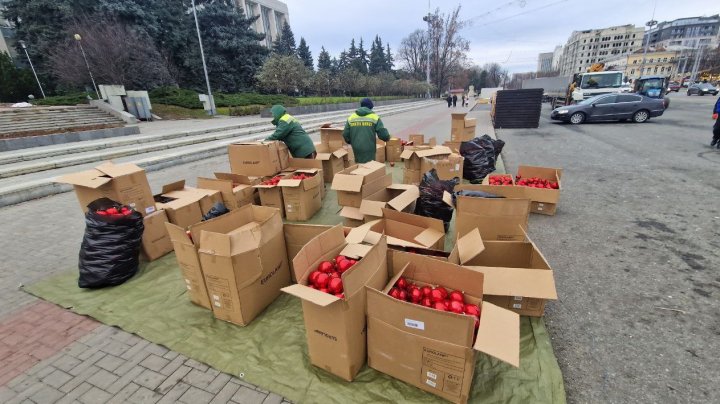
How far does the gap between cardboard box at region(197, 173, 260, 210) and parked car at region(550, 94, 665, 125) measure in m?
15.2

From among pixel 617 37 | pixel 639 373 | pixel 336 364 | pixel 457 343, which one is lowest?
pixel 639 373

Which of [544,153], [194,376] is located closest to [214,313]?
[194,376]

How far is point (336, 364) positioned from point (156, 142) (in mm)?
12590

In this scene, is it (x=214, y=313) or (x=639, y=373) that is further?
(x=214, y=313)

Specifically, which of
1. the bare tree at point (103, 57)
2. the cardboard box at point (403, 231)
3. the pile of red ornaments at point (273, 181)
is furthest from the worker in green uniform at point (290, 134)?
the bare tree at point (103, 57)

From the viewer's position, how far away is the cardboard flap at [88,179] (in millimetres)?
3240

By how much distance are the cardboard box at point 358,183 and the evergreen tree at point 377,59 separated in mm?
56860

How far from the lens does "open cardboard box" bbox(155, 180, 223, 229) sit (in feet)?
12.2

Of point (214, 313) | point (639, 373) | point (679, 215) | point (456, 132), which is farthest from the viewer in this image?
point (456, 132)

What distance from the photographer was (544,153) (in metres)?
8.41

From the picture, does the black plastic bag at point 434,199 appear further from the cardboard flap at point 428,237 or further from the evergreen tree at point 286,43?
the evergreen tree at point 286,43

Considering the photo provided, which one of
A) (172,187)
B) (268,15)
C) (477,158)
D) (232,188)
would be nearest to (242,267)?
(232,188)

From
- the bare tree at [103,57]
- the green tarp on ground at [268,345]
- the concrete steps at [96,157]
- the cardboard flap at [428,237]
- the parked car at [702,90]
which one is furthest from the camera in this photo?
the parked car at [702,90]

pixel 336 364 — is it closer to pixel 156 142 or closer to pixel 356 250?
pixel 356 250
